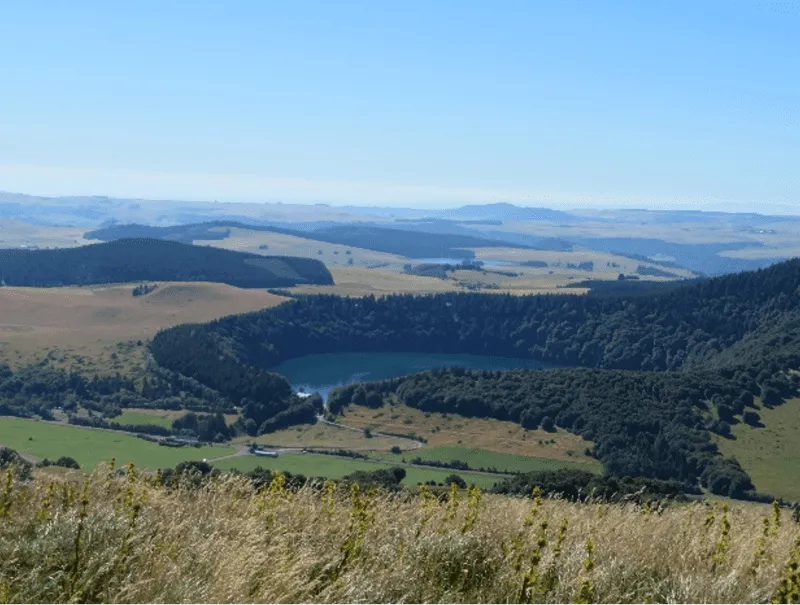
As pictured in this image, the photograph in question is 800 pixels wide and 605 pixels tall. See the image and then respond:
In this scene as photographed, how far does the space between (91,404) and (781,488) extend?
78771 mm

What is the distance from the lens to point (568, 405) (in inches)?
4026

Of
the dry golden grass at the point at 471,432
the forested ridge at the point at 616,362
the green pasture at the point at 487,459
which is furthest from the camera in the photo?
the dry golden grass at the point at 471,432

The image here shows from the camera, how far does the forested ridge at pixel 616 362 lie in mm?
90688

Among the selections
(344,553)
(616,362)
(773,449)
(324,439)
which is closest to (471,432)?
(324,439)

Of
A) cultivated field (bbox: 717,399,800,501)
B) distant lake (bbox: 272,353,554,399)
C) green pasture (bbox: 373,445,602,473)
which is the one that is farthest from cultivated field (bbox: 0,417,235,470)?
distant lake (bbox: 272,353,554,399)

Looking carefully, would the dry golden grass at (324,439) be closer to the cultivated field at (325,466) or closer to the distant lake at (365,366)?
the cultivated field at (325,466)

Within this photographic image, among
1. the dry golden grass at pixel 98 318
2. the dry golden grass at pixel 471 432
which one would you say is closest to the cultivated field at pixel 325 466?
the dry golden grass at pixel 471 432

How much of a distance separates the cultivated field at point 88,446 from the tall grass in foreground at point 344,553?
210 ft

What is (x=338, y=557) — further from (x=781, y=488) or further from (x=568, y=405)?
(x=568, y=405)

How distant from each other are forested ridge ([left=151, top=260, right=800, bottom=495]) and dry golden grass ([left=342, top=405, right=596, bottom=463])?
6.28 feet

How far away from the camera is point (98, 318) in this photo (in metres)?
169

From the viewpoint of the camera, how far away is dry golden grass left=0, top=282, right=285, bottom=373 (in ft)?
462

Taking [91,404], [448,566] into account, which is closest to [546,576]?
[448,566]

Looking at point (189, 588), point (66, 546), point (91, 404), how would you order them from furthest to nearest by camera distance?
1. point (91, 404)
2. point (66, 546)
3. point (189, 588)
